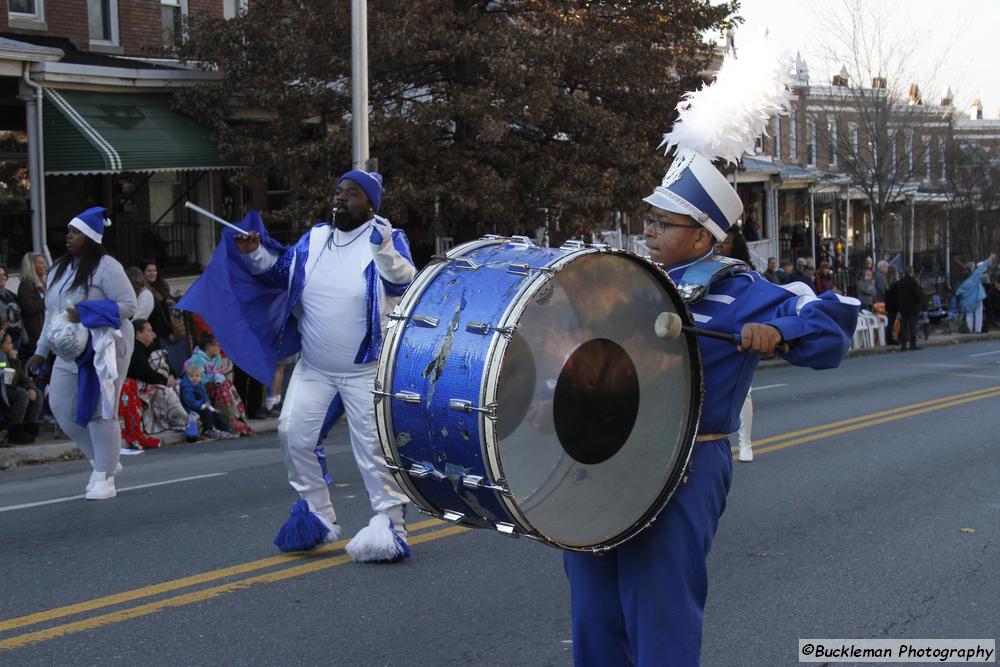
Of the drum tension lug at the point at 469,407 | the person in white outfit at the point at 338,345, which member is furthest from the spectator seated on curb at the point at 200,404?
the drum tension lug at the point at 469,407

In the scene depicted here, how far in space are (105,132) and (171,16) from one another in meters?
4.62

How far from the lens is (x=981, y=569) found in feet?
23.1

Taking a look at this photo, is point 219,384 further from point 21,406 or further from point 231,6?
point 231,6

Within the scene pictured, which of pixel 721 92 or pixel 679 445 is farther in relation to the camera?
pixel 721 92

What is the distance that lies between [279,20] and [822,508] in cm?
1278

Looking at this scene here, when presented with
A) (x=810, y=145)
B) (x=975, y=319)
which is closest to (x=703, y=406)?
(x=975, y=319)

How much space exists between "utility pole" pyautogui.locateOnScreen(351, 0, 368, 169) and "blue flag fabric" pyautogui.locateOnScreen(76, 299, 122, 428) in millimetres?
7828

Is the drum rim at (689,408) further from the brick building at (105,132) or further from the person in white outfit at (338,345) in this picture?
the brick building at (105,132)

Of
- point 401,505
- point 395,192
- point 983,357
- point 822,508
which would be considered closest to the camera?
point 401,505

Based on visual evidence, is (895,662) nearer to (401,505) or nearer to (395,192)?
(401,505)

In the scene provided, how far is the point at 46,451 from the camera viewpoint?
12.1m

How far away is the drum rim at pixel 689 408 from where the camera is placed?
354cm

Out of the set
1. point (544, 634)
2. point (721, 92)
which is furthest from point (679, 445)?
point (544, 634)

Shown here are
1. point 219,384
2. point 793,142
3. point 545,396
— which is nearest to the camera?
point 545,396
